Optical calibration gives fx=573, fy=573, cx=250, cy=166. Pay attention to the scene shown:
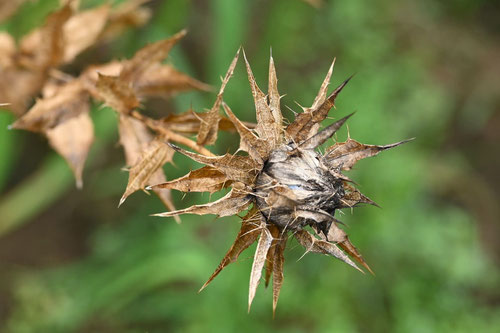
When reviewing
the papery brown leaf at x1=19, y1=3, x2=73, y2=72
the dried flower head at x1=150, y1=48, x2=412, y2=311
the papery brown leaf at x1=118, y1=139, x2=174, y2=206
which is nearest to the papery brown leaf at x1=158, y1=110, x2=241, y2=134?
the papery brown leaf at x1=118, y1=139, x2=174, y2=206

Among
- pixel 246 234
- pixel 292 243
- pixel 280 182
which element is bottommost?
pixel 292 243

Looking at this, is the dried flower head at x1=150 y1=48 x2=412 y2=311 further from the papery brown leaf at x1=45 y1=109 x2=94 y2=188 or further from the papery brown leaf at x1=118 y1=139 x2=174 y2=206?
the papery brown leaf at x1=45 y1=109 x2=94 y2=188

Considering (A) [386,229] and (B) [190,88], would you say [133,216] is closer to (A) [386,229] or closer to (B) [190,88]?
(A) [386,229]

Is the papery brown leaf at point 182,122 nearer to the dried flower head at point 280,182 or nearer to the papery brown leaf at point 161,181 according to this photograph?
the papery brown leaf at point 161,181

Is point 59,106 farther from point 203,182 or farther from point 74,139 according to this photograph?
point 203,182

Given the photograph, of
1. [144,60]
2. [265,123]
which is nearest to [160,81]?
[144,60]

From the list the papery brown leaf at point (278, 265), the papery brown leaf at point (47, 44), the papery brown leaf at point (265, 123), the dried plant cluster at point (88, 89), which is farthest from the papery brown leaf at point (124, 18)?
the papery brown leaf at point (278, 265)
